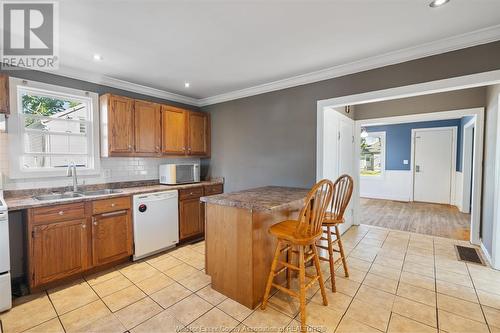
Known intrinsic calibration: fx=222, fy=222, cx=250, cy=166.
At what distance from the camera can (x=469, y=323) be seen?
1752mm

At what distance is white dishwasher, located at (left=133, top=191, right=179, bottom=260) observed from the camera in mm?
2877

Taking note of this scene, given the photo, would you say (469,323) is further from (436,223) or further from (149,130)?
(149,130)

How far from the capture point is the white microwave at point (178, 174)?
11.5 ft

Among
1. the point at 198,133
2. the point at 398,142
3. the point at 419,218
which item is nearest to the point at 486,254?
the point at 419,218

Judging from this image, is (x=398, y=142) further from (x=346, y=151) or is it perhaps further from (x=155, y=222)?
(x=155, y=222)

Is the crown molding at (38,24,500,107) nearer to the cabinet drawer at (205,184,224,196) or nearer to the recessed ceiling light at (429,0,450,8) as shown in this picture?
the recessed ceiling light at (429,0,450,8)

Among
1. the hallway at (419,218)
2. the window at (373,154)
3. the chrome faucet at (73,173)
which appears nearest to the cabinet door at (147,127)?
the chrome faucet at (73,173)

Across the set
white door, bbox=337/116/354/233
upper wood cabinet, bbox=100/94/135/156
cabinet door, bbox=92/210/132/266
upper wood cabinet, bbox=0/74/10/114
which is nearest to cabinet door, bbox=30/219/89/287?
cabinet door, bbox=92/210/132/266

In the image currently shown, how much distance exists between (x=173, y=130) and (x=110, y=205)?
1.52 metres

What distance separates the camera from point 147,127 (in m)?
3.31

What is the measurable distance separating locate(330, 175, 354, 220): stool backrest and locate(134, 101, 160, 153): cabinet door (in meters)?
2.65

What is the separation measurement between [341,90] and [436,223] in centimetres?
365

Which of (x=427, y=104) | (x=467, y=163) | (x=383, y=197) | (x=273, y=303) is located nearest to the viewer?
(x=273, y=303)

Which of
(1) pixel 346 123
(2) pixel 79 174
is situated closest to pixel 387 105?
(1) pixel 346 123
